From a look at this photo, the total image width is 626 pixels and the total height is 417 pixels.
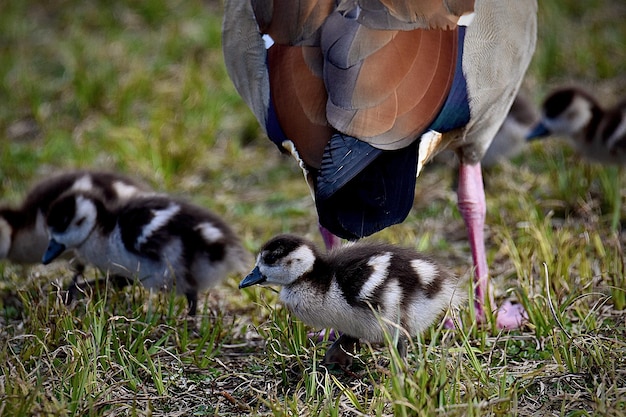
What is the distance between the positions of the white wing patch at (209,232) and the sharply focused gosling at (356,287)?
819mm

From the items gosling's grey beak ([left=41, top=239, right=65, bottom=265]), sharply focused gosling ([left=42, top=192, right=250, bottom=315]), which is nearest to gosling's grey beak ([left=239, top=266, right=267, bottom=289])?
sharply focused gosling ([left=42, top=192, right=250, bottom=315])

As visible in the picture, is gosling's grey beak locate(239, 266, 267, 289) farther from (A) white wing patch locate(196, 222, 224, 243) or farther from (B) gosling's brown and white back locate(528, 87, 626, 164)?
(B) gosling's brown and white back locate(528, 87, 626, 164)

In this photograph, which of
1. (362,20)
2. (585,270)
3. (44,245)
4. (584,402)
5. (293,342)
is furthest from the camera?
(44,245)

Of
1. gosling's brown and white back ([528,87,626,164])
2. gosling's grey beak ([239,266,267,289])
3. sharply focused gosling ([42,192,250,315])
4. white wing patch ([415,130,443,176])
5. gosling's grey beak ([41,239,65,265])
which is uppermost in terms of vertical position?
white wing patch ([415,130,443,176])

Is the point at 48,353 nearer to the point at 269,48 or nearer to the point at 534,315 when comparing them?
the point at 269,48

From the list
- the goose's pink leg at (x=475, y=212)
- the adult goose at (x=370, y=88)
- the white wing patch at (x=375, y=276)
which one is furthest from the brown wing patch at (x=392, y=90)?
the goose's pink leg at (x=475, y=212)

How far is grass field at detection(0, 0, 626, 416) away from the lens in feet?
11.6

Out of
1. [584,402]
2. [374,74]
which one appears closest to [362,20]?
[374,74]

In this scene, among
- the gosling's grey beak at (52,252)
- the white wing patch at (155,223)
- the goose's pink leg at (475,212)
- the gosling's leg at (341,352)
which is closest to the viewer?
the gosling's leg at (341,352)

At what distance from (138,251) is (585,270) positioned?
7.21ft

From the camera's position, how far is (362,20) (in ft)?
11.9

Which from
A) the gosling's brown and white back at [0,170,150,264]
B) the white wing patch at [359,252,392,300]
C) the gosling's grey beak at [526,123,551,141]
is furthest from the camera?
the gosling's grey beak at [526,123,551,141]

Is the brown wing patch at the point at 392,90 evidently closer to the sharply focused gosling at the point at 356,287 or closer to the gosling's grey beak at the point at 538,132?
the sharply focused gosling at the point at 356,287

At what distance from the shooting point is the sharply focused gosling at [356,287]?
3721 mm
